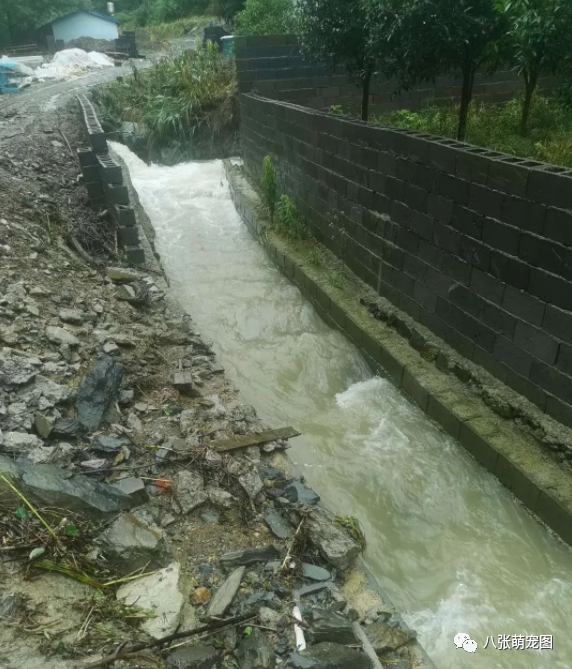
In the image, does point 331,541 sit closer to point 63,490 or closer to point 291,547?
point 291,547

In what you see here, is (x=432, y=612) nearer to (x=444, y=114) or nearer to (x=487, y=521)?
(x=487, y=521)

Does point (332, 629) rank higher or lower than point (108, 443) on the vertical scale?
lower

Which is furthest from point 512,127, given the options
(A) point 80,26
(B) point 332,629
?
(A) point 80,26

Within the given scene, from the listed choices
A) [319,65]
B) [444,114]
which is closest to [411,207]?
[444,114]

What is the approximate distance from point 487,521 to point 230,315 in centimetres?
376

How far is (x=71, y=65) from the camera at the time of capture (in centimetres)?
2417

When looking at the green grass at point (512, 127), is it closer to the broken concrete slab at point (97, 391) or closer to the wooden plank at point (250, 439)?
the wooden plank at point (250, 439)

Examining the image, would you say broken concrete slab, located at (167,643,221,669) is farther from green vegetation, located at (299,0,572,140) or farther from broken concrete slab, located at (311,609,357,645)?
green vegetation, located at (299,0,572,140)

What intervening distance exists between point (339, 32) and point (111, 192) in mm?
3834

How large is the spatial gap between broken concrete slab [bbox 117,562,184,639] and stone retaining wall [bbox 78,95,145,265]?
4.51m

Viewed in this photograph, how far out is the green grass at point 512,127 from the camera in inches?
252

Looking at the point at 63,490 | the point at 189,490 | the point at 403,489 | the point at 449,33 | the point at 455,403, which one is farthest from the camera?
the point at 449,33

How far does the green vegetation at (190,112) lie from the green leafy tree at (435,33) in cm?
695

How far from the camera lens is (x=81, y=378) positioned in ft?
12.9
